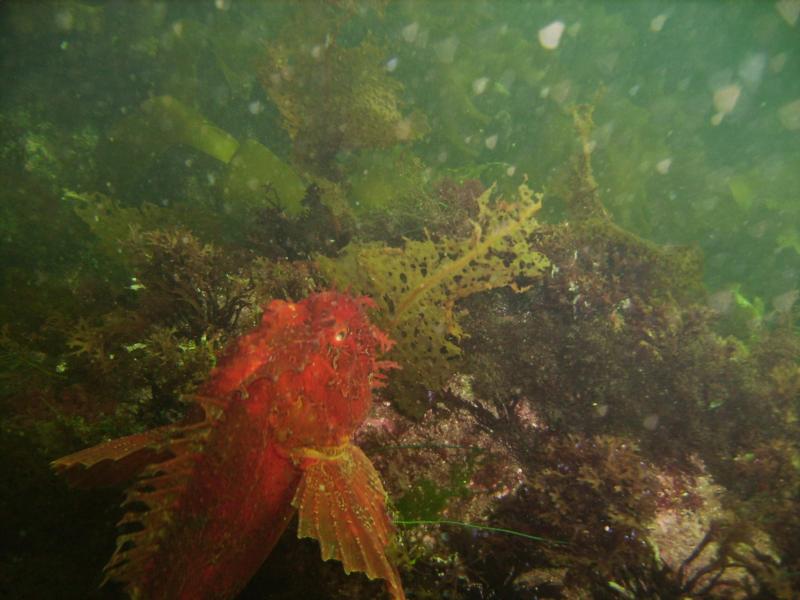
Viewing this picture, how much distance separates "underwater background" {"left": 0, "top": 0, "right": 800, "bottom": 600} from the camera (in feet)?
8.16

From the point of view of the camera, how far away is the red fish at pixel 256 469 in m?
1.32

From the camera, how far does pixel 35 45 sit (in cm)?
999

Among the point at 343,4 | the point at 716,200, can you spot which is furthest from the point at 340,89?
the point at 716,200

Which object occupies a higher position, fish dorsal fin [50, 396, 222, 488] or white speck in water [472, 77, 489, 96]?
white speck in water [472, 77, 489, 96]

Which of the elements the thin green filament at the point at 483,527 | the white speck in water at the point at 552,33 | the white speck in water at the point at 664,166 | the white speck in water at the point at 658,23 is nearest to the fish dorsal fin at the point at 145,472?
the thin green filament at the point at 483,527

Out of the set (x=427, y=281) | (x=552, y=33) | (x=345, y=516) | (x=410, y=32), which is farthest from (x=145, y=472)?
(x=552, y=33)

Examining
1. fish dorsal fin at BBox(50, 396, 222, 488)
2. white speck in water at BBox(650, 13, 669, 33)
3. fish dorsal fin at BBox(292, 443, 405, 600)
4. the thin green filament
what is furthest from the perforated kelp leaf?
white speck in water at BBox(650, 13, 669, 33)

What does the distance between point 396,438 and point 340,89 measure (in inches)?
221

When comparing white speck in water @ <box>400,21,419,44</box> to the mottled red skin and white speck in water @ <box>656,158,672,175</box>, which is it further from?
the mottled red skin

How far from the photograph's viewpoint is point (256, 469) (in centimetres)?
151

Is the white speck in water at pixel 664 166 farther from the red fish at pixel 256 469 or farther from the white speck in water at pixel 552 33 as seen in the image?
the red fish at pixel 256 469

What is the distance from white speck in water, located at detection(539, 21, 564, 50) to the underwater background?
6093 millimetres

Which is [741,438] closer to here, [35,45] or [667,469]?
[667,469]

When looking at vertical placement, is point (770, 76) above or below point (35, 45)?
above
